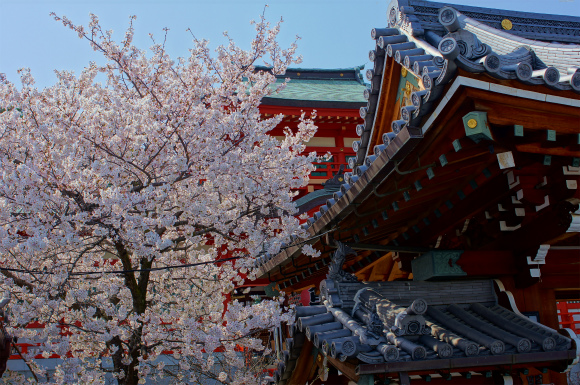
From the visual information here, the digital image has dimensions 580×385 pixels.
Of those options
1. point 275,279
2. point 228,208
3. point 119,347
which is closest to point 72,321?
point 119,347

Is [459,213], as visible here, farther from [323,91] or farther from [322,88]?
[322,88]

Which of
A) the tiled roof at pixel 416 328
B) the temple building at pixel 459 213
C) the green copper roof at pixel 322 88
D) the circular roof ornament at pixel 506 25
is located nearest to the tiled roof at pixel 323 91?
the green copper roof at pixel 322 88

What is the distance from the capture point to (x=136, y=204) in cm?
583

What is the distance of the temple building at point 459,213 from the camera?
3.28 meters

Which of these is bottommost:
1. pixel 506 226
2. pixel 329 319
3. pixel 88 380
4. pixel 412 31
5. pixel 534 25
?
pixel 88 380

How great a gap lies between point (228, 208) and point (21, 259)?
9.49ft

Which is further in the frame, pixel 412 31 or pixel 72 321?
pixel 72 321

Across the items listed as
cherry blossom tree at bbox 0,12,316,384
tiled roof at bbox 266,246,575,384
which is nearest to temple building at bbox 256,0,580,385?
tiled roof at bbox 266,246,575,384

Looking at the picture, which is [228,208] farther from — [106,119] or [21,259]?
[21,259]

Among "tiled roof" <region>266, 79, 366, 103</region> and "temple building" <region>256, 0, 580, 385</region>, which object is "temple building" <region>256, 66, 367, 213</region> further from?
"temple building" <region>256, 0, 580, 385</region>

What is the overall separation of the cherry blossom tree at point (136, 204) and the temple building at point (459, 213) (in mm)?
1406

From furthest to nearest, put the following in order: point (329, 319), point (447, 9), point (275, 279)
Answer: point (275, 279) < point (329, 319) < point (447, 9)

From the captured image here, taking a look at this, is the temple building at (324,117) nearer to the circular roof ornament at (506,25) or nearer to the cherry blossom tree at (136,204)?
the cherry blossom tree at (136,204)

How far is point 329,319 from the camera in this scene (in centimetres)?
470
